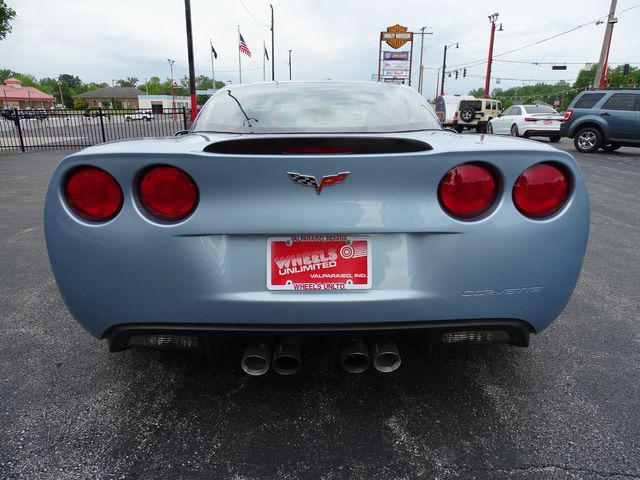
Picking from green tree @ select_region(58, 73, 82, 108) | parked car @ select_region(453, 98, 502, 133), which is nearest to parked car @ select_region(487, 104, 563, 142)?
parked car @ select_region(453, 98, 502, 133)

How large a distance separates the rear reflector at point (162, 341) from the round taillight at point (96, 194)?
49 cm

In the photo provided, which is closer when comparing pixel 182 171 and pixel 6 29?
pixel 182 171

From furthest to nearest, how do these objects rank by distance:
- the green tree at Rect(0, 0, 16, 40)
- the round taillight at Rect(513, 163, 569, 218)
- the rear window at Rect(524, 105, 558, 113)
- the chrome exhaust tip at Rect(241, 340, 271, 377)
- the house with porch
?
the house with porch → the rear window at Rect(524, 105, 558, 113) → the green tree at Rect(0, 0, 16, 40) → the chrome exhaust tip at Rect(241, 340, 271, 377) → the round taillight at Rect(513, 163, 569, 218)

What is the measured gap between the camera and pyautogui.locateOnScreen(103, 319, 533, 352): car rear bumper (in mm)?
1715

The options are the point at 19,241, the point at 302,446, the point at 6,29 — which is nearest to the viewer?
the point at 302,446

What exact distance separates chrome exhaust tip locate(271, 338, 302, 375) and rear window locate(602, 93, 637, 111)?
14912mm

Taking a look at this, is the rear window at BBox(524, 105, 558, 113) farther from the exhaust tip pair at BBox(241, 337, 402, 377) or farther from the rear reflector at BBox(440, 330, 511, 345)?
the exhaust tip pair at BBox(241, 337, 402, 377)

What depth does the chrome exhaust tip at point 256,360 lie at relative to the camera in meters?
1.86

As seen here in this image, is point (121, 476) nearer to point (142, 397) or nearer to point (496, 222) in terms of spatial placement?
point (142, 397)

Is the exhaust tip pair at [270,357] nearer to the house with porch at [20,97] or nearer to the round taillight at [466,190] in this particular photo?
the round taillight at [466,190]

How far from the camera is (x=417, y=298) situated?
1673mm

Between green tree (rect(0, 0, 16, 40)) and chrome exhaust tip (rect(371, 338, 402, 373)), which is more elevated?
green tree (rect(0, 0, 16, 40))

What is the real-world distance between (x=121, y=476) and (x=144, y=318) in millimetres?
569

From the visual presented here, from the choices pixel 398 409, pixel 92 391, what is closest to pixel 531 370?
pixel 398 409
